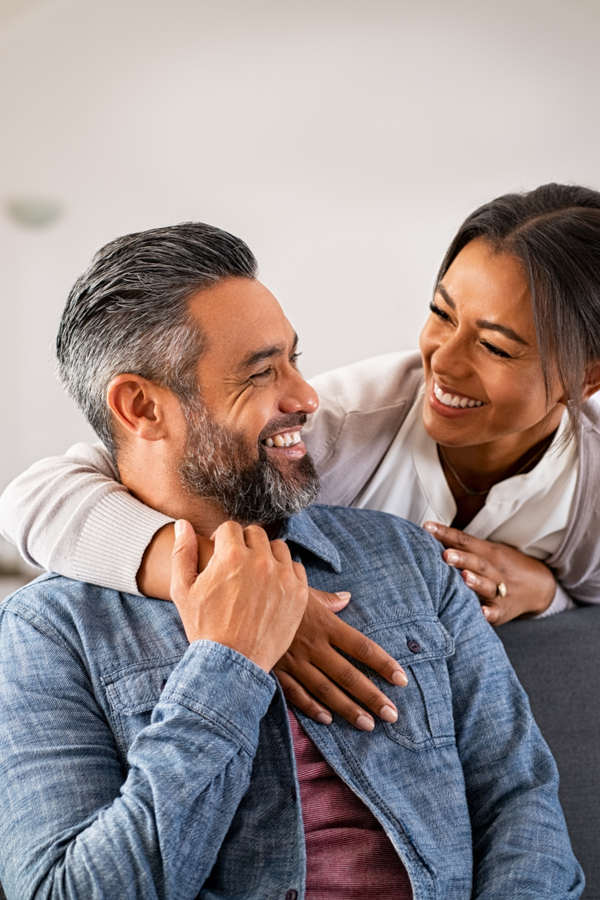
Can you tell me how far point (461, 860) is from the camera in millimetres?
1286

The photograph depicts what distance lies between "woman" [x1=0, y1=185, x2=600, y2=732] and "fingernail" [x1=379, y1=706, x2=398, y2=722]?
29mm

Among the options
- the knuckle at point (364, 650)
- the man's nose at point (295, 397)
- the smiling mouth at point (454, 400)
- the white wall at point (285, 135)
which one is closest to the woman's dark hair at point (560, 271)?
the smiling mouth at point (454, 400)

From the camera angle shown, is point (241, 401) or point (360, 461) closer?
point (241, 401)

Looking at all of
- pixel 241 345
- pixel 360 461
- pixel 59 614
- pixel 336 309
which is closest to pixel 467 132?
pixel 336 309

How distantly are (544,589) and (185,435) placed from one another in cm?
99

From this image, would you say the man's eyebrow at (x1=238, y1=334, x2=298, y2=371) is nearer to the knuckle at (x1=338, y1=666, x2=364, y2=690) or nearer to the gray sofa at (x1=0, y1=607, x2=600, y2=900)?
the knuckle at (x1=338, y1=666, x2=364, y2=690)

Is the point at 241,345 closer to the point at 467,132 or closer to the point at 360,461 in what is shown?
the point at 360,461

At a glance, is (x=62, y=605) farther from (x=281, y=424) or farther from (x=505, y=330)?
(x=505, y=330)

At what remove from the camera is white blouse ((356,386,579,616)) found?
1.85 metres

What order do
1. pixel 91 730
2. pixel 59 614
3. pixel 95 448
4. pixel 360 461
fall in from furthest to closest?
pixel 360 461
pixel 95 448
pixel 59 614
pixel 91 730

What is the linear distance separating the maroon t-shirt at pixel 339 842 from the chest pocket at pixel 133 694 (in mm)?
227

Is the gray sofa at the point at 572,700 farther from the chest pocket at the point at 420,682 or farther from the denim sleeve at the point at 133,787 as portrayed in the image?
the denim sleeve at the point at 133,787

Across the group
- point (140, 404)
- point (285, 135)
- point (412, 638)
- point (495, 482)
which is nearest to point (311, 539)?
point (412, 638)

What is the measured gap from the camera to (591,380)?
66.2 inches
